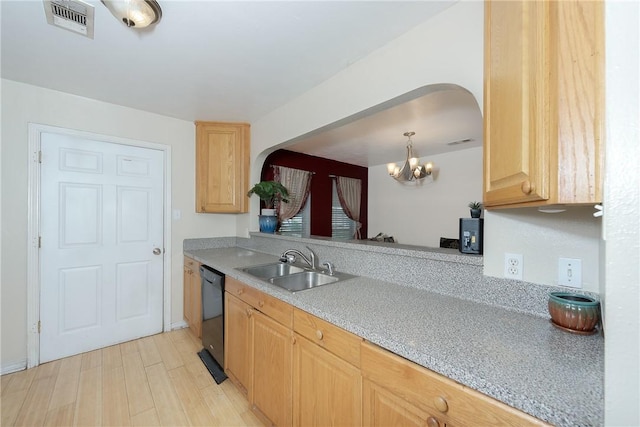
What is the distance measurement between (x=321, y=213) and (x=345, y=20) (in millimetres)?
3611

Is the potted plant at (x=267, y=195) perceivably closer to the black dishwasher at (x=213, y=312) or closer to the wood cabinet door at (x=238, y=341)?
the black dishwasher at (x=213, y=312)

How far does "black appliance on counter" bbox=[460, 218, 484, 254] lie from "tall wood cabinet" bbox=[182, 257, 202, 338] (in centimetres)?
223

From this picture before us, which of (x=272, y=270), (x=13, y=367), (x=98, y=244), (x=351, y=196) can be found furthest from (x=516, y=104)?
(x=351, y=196)

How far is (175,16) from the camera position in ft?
4.43

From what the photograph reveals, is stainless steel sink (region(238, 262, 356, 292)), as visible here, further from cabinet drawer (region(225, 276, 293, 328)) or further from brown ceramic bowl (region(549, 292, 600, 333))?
brown ceramic bowl (region(549, 292, 600, 333))

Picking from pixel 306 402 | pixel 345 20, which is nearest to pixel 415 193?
pixel 345 20

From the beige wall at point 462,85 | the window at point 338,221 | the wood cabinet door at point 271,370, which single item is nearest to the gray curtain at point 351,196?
the window at point 338,221

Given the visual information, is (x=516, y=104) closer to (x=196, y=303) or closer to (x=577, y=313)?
(x=577, y=313)

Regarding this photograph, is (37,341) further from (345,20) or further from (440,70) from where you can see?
(440,70)

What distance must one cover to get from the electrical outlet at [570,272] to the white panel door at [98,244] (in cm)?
319

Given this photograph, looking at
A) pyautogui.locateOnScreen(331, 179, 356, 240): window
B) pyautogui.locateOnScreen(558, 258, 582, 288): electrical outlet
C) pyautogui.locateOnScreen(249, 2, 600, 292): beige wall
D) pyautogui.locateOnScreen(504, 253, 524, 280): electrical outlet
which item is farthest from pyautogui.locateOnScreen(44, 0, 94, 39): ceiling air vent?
pyautogui.locateOnScreen(331, 179, 356, 240): window

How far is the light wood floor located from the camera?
1575mm

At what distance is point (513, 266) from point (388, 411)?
2.60 feet

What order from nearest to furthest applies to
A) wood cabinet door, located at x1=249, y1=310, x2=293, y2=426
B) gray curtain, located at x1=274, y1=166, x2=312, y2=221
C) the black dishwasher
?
1. wood cabinet door, located at x1=249, y1=310, x2=293, y2=426
2. the black dishwasher
3. gray curtain, located at x1=274, y1=166, x2=312, y2=221
